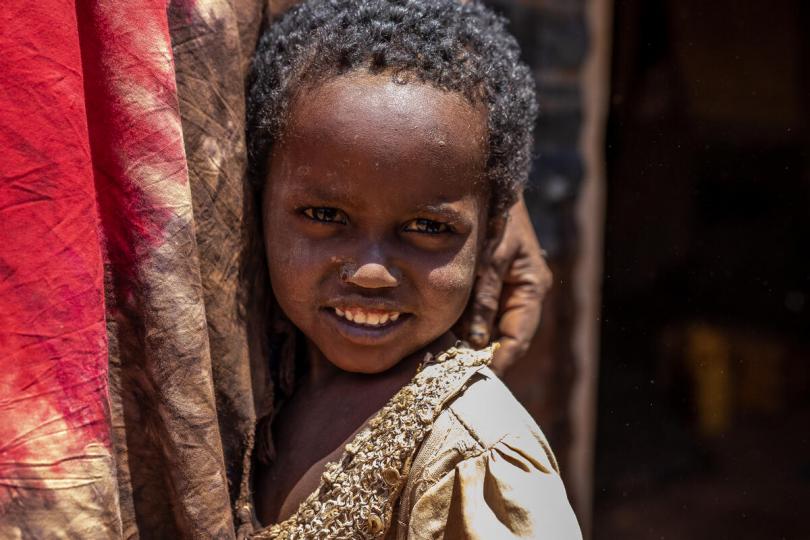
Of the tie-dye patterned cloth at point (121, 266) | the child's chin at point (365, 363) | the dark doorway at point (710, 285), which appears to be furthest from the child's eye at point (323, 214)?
the dark doorway at point (710, 285)

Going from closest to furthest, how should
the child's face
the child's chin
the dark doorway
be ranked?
the child's face < the child's chin < the dark doorway

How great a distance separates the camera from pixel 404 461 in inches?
49.8

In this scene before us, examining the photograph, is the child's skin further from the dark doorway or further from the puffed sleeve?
the dark doorway

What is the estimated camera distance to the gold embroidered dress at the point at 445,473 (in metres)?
1.20

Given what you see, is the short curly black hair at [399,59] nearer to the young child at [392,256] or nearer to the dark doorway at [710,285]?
the young child at [392,256]

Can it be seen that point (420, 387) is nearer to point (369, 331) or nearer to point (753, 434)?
point (369, 331)

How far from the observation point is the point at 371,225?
1303 mm

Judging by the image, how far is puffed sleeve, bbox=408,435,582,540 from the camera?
46.5 inches

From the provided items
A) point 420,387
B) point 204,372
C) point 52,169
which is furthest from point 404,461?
point 52,169

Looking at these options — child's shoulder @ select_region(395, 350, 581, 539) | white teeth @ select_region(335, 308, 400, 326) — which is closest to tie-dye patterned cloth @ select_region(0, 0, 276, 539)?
white teeth @ select_region(335, 308, 400, 326)

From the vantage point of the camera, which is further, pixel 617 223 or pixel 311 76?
pixel 617 223

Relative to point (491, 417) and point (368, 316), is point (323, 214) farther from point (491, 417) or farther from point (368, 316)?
point (491, 417)

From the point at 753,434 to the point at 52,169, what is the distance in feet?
13.7

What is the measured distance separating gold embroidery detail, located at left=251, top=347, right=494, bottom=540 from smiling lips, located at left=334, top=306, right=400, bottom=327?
9cm
